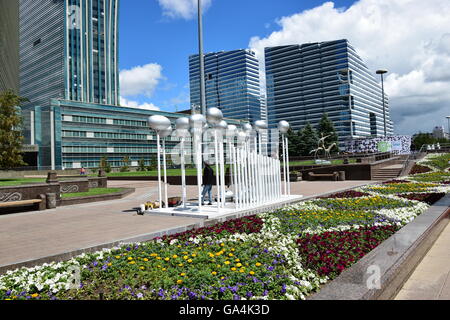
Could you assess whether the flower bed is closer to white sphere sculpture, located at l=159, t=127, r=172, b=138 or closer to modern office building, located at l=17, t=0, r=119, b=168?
white sphere sculpture, located at l=159, t=127, r=172, b=138

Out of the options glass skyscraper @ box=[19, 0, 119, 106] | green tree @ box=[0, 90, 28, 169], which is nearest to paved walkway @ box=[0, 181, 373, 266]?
green tree @ box=[0, 90, 28, 169]

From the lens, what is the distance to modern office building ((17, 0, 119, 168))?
301 feet

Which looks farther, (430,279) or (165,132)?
(165,132)

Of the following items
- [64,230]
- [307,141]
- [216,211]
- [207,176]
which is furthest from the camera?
[307,141]

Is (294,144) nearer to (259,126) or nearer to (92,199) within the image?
(92,199)

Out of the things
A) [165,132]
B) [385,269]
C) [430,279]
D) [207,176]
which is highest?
[165,132]

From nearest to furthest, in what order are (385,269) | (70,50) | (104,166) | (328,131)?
(385,269) → (104,166) → (328,131) → (70,50)

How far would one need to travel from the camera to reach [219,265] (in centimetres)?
426

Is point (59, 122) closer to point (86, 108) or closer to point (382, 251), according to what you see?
point (86, 108)

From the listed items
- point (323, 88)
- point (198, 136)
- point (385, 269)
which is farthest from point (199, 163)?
point (323, 88)

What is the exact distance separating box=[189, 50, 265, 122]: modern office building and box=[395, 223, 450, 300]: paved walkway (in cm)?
14795

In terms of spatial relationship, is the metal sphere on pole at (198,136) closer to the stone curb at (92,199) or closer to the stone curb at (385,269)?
the stone curb at (385,269)

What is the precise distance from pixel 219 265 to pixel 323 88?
5428 inches
